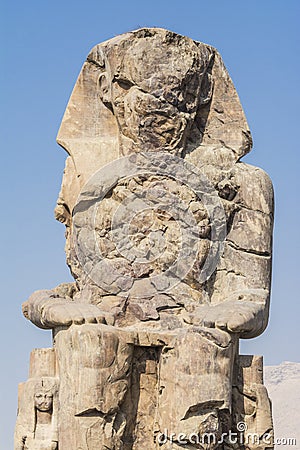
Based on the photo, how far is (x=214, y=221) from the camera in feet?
36.1

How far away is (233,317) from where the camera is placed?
32.7ft

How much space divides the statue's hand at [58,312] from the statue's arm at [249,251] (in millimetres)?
1004

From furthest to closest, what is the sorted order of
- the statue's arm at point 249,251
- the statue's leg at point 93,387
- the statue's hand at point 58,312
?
the statue's arm at point 249,251 < the statue's hand at point 58,312 < the statue's leg at point 93,387

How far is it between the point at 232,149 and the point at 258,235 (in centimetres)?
94

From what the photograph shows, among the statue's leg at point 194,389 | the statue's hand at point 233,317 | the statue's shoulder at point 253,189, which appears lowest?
the statue's leg at point 194,389

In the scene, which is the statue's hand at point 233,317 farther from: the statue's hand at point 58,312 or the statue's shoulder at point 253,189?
the statue's shoulder at point 253,189

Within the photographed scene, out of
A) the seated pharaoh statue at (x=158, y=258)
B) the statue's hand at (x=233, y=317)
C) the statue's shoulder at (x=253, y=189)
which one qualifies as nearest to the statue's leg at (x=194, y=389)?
the seated pharaoh statue at (x=158, y=258)

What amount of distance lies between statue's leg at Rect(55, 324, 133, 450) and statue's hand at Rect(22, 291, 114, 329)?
0.11 metres

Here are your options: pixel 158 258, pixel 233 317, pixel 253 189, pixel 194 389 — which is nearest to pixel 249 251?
pixel 253 189

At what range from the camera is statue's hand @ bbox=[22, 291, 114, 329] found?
9.88 meters

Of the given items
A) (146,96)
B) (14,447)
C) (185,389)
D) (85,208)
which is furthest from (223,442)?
(146,96)

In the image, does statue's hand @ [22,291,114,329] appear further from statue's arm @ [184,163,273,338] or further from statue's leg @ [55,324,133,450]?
statue's arm @ [184,163,273,338]

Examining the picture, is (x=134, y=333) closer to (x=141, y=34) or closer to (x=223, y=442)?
(x=223, y=442)

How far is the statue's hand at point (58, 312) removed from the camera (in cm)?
→ 988
